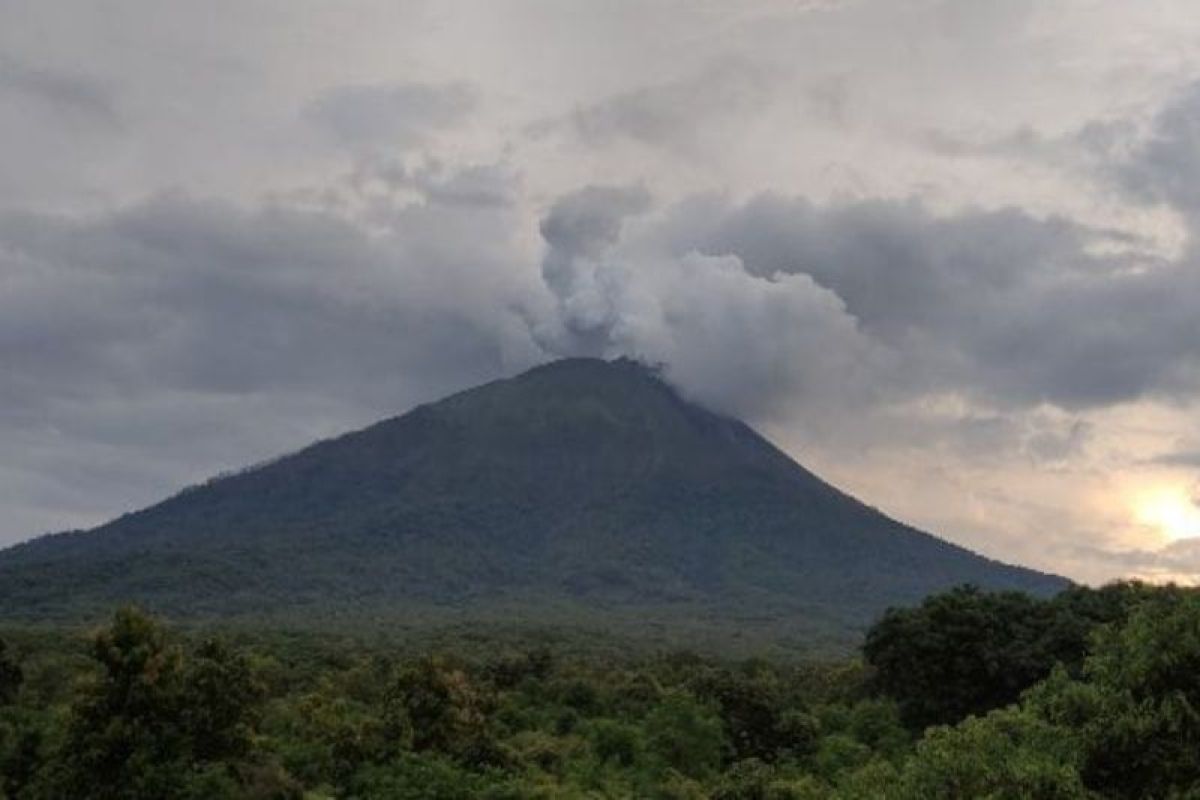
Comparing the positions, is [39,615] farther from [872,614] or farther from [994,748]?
[994,748]

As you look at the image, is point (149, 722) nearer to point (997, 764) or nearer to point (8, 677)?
point (8, 677)

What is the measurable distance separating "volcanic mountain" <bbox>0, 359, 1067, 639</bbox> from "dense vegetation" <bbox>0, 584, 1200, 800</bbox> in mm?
60720

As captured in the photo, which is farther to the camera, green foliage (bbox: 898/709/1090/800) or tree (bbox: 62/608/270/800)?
tree (bbox: 62/608/270/800)

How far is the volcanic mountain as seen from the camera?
12331cm

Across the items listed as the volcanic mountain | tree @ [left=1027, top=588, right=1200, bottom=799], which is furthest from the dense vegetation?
the volcanic mountain

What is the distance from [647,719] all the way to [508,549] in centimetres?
12522

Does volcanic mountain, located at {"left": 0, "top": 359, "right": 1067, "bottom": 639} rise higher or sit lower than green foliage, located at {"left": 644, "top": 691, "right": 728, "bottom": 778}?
higher

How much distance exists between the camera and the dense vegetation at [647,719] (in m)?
17.5

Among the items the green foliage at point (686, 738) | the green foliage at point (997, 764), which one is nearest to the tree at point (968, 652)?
the green foliage at point (686, 738)

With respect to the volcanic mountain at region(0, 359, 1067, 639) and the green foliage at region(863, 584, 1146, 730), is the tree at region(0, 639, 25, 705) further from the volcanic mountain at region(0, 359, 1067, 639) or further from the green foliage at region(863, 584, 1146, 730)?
the volcanic mountain at region(0, 359, 1067, 639)

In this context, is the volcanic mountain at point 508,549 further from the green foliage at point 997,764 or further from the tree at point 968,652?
the green foliage at point 997,764

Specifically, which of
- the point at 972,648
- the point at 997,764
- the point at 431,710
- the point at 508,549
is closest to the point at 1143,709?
the point at 997,764

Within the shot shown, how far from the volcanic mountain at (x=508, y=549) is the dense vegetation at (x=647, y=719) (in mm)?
60720

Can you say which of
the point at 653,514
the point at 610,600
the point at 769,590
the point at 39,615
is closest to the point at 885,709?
the point at 39,615
